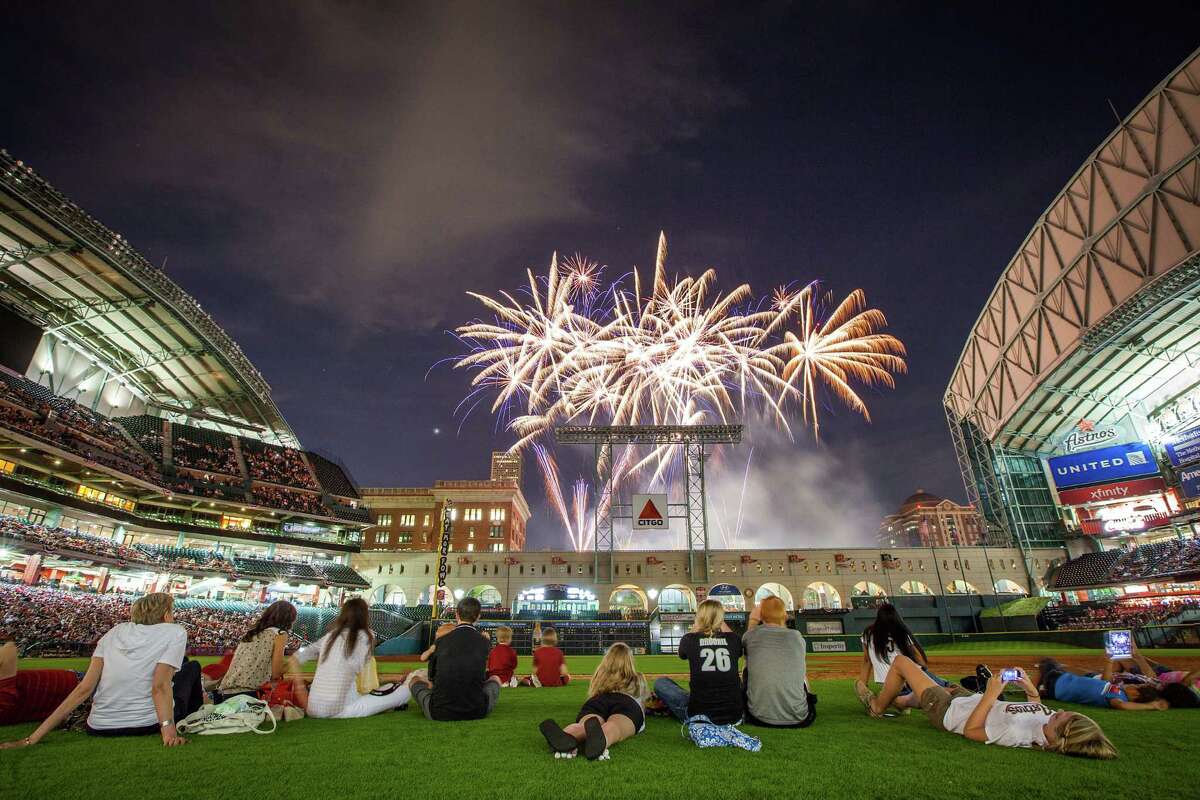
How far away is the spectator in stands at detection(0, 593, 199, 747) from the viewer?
16.7ft

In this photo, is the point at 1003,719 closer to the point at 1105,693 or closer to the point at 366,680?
the point at 1105,693

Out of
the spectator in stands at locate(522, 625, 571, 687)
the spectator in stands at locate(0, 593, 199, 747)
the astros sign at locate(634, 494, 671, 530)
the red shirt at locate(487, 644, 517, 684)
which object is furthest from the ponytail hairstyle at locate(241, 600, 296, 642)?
the astros sign at locate(634, 494, 671, 530)

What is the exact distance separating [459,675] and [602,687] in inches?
79.4

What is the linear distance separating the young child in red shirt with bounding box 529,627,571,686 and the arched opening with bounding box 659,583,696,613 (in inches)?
1575

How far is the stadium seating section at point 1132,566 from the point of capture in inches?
1420

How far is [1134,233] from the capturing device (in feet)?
111

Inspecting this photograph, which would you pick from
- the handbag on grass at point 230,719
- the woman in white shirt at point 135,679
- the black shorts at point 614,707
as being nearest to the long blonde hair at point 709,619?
the black shorts at point 614,707

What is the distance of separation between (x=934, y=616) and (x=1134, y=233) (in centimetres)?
2808

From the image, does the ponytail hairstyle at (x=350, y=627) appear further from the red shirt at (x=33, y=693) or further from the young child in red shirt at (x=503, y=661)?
the young child in red shirt at (x=503, y=661)

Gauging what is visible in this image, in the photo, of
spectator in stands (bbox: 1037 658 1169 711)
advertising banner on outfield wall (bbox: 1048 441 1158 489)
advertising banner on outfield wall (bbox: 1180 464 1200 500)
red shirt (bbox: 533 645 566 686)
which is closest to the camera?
spectator in stands (bbox: 1037 658 1169 711)

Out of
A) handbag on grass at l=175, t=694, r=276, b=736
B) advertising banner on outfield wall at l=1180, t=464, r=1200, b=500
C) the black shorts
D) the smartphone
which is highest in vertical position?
advertising banner on outfield wall at l=1180, t=464, r=1200, b=500

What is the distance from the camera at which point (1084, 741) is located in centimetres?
474

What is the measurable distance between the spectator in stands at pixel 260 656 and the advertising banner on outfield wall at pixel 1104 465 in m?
58.4

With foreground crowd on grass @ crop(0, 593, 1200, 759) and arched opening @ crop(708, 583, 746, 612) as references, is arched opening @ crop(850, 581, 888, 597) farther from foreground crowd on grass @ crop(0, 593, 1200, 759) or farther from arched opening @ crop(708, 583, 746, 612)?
foreground crowd on grass @ crop(0, 593, 1200, 759)
